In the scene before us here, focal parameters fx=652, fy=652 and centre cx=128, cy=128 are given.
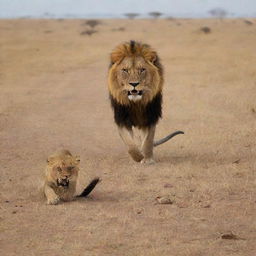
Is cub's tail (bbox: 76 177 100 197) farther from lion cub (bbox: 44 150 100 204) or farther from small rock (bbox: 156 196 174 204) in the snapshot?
small rock (bbox: 156 196 174 204)

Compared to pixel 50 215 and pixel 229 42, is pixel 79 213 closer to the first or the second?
pixel 50 215

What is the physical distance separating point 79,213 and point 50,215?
0.25m

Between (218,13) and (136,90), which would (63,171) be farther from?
(218,13)

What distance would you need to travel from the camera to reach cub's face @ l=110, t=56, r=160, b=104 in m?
7.69

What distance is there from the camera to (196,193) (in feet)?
20.8

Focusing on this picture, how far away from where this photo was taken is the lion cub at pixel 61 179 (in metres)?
5.89

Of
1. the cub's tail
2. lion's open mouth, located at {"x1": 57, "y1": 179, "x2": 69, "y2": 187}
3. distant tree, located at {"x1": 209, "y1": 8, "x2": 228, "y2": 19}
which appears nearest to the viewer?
lion's open mouth, located at {"x1": 57, "y1": 179, "x2": 69, "y2": 187}

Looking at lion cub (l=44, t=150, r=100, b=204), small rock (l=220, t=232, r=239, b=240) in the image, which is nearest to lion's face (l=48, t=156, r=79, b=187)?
lion cub (l=44, t=150, r=100, b=204)

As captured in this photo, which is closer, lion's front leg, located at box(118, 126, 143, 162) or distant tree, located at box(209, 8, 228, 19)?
lion's front leg, located at box(118, 126, 143, 162)

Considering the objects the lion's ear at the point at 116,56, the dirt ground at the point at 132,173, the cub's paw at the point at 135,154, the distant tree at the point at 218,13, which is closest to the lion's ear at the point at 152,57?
the lion's ear at the point at 116,56

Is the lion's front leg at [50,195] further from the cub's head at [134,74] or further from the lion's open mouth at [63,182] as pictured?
the cub's head at [134,74]

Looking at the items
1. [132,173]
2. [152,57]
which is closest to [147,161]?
[132,173]

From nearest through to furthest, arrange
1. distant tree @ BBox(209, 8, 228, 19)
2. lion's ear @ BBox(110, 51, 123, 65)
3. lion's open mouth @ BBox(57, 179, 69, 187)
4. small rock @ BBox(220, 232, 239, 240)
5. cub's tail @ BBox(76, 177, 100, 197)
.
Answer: small rock @ BBox(220, 232, 239, 240) < lion's open mouth @ BBox(57, 179, 69, 187) < cub's tail @ BBox(76, 177, 100, 197) < lion's ear @ BBox(110, 51, 123, 65) < distant tree @ BBox(209, 8, 228, 19)

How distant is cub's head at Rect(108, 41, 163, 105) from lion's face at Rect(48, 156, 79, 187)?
6.52 ft
